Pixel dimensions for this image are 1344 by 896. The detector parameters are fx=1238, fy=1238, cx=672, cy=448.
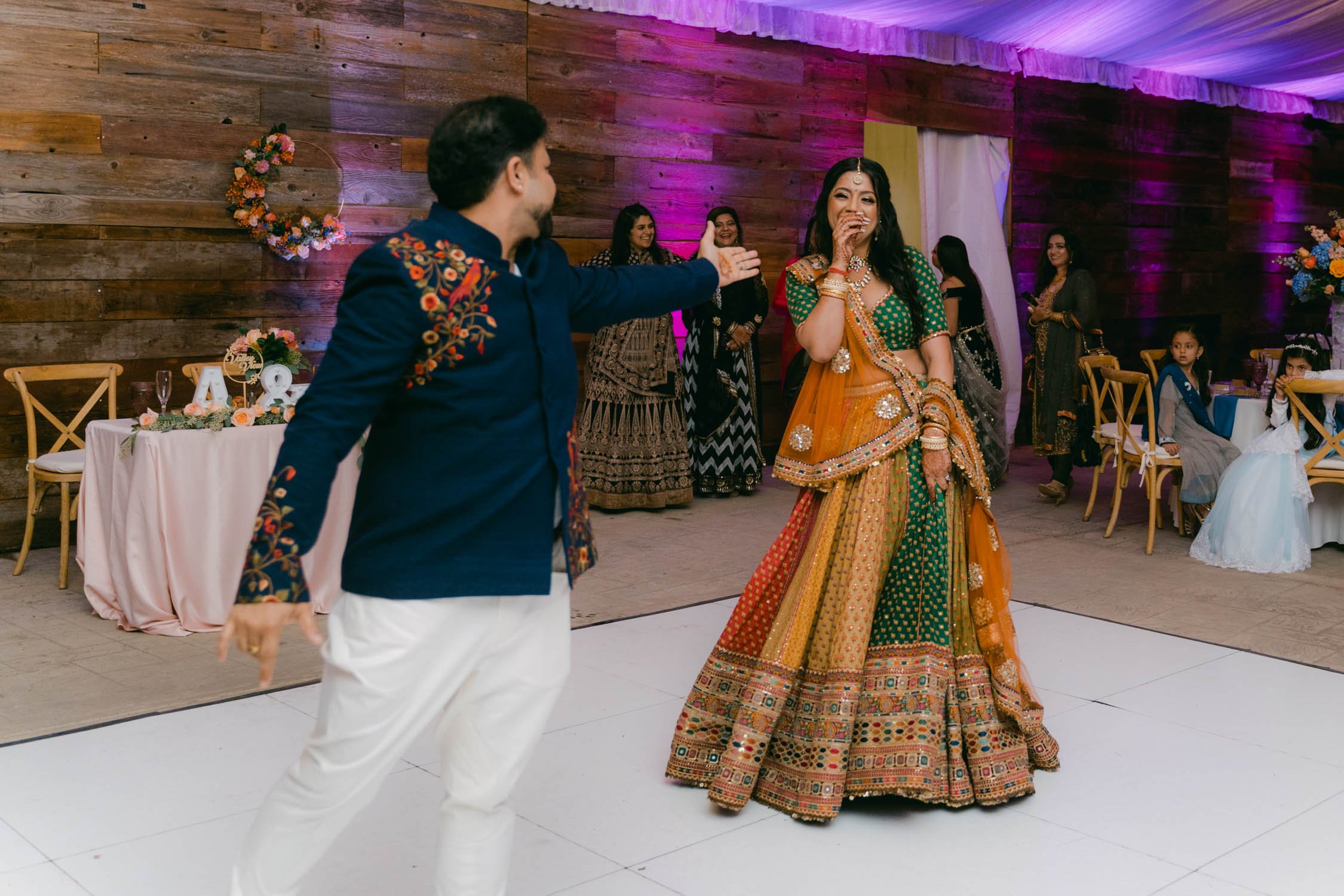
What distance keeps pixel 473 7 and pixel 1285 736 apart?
563cm

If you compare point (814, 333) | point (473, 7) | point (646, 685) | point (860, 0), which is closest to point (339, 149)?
point (473, 7)

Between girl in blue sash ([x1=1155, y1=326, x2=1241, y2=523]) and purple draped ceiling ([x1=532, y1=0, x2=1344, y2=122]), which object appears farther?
purple draped ceiling ([x1=532, y1=0, x2=1344, y2=122])

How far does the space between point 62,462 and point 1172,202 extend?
30.6 feet

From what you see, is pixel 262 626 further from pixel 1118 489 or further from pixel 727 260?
pixel 1118 489

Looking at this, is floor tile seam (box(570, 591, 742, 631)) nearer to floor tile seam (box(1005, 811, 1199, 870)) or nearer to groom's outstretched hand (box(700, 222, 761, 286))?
floor tile seam (box(1005, 811, 1199, 870))

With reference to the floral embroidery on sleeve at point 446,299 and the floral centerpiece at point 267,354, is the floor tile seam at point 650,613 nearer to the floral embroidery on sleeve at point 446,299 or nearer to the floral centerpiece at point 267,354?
the floral centerpiece at point 267,354

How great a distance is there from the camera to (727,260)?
220cm

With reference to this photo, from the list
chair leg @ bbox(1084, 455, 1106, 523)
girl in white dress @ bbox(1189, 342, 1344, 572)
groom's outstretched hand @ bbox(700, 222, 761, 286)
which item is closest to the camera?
groom's outstretched hand @ bbox(700, 222, 761, 286)

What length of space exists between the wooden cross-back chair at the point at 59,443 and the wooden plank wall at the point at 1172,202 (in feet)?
22.2

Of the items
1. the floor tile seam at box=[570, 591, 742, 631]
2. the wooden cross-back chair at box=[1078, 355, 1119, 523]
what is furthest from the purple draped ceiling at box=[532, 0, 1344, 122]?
the floor tile seam at box=[570, 591, 742, 631]

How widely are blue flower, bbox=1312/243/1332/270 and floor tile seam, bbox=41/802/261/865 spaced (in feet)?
18.1

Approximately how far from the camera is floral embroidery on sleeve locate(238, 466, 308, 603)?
1.67m

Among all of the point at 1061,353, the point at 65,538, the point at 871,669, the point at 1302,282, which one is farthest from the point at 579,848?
the point at 1061,353

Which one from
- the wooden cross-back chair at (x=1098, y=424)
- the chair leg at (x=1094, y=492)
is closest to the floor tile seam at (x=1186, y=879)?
the wooden cross-back chair at (x=1098, y=424)
